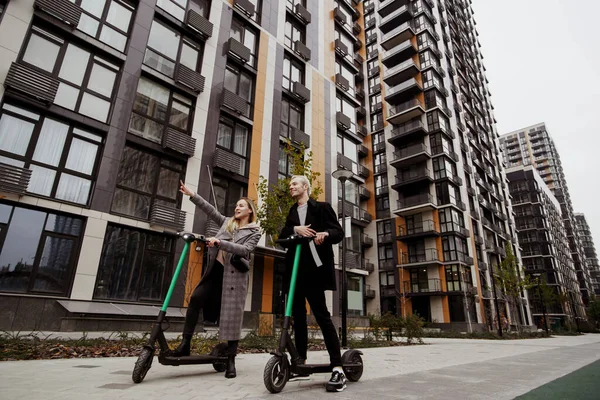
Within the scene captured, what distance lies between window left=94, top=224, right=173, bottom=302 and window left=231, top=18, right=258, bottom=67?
11.1m

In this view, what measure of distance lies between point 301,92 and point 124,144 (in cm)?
1134

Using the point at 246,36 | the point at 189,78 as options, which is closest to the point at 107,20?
the point at 189,78

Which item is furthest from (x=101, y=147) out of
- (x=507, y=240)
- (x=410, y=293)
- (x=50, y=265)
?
(x=507, y=240)

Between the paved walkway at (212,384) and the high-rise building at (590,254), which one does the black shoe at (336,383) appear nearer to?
the paved walkway at (212,384)

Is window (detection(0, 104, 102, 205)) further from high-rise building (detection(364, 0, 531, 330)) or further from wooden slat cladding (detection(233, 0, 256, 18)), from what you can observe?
high-rise building (detection(364, 0, 531, 330))

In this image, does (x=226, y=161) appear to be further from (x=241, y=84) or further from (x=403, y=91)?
(x=403, y=91)

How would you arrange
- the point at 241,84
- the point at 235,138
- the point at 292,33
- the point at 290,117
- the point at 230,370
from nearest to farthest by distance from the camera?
the point at 230,370
the point at 235,138
the point at 241,84
the point at 290,117
the point at 292,33

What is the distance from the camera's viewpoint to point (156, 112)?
13344mm

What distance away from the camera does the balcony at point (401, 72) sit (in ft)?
123

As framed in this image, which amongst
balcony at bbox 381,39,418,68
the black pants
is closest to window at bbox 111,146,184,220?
the black pants

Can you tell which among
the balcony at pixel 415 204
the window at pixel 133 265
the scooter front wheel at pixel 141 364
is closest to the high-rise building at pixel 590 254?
the balcony at pixel 415 204

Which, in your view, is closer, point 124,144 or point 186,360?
point 186,360

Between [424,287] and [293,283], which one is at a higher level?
[424,287]

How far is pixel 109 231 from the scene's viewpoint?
36.4 ft
